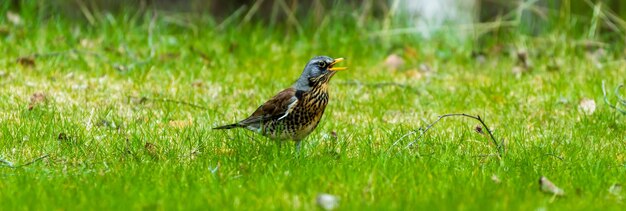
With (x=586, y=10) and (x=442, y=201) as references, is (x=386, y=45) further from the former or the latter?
(x=442, y=201)

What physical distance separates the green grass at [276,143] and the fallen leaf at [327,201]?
38 millimetres

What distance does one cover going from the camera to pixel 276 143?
5531 millimetres

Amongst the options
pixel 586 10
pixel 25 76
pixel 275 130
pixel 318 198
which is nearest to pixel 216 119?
pixel 275 130

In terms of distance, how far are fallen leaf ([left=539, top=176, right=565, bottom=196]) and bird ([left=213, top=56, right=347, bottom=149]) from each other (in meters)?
1.38

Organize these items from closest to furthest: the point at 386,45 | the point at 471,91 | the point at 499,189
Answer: the point at 499,189 < the point at 471,91 < the point at 386,45

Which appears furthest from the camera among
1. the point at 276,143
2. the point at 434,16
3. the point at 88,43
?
the point at 434,16

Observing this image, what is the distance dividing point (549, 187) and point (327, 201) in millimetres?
1075

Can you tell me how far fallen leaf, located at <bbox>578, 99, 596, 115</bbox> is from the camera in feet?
23.1

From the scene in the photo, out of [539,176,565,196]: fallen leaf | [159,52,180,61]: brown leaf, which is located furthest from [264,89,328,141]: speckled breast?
[159,52,180,61]: brown leaf

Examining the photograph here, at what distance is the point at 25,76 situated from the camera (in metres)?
7.88

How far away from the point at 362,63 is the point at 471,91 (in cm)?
154

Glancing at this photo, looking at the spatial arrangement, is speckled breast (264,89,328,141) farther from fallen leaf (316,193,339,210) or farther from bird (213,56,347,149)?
fallen leaf (316,193,339,210)

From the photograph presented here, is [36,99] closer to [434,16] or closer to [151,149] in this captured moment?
[151,149]

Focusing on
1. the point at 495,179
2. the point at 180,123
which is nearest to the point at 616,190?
the point at 495,179
